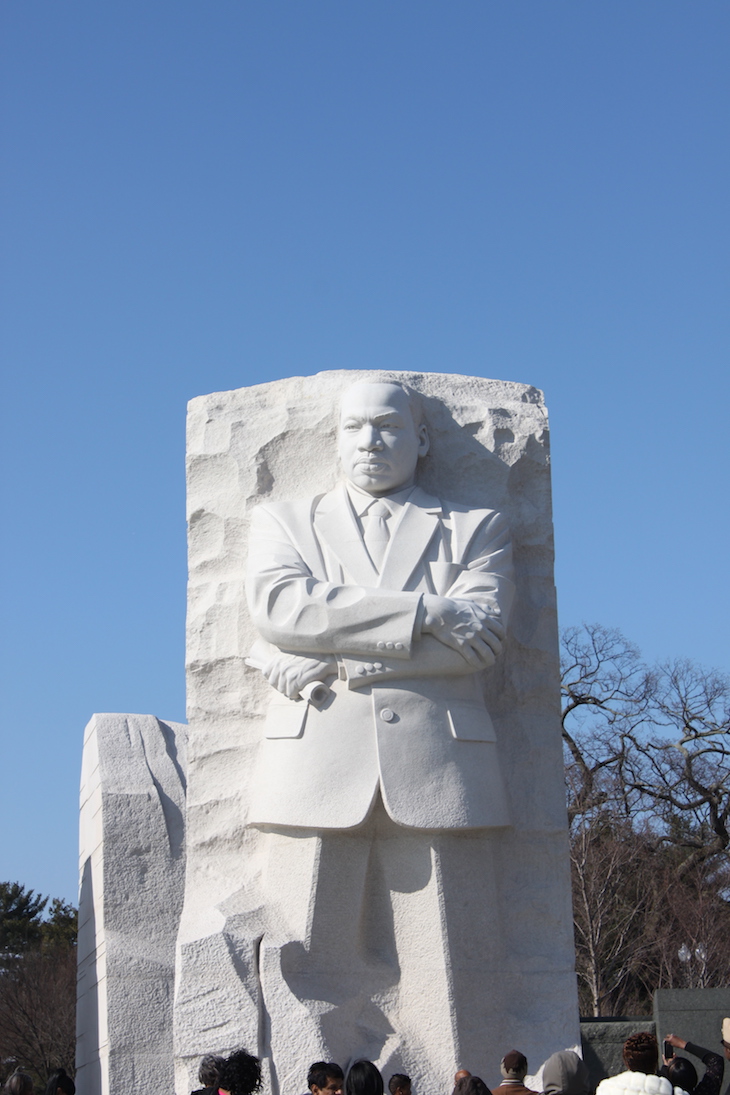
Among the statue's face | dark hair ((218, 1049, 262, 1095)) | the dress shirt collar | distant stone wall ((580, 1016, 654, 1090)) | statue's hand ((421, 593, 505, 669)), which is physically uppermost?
the statue's face

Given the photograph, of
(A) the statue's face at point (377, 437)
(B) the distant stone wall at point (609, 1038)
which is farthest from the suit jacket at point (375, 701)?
(B) the distant stone wall at point (609, 1038)

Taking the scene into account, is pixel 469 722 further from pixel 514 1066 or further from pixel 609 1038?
pixel 609 1038

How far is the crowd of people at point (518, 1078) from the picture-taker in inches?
117

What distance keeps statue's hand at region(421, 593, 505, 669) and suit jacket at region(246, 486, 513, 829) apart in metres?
0.05

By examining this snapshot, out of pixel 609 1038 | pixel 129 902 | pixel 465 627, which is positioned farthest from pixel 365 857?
pixel 609 1038

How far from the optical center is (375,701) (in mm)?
5133

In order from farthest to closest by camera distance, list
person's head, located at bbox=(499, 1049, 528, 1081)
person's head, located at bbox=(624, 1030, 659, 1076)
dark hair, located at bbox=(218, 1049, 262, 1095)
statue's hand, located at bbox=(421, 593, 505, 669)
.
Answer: statue's hand, located at bbox=(421, 593, 505, 669)
person's head, located at bbox=(499, 1049, 528, 1081)
dark hair, located at bbox=(218, 1049, 262, 1095)
person's head, located at bbox=(624, 1030, 659, 1076)

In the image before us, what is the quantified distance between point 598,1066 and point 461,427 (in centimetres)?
361

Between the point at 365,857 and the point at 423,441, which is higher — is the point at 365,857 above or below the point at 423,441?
below

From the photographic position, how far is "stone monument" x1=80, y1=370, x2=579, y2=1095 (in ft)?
16.5

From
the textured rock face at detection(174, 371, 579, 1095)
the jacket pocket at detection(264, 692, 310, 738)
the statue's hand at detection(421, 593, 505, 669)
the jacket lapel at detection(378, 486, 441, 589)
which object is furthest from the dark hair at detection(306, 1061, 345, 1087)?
the jacket lapel at detection(378, 486, 441, 589)

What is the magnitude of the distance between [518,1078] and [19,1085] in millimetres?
1563

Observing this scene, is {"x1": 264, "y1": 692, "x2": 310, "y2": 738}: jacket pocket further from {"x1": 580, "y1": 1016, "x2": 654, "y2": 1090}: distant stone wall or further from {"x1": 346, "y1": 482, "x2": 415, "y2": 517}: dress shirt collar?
Answer: {"x1": 580, "y1": 1016, "x2": 654, "y2": 1090}: distant stone wall

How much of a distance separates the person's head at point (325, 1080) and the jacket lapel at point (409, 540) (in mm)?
2003
